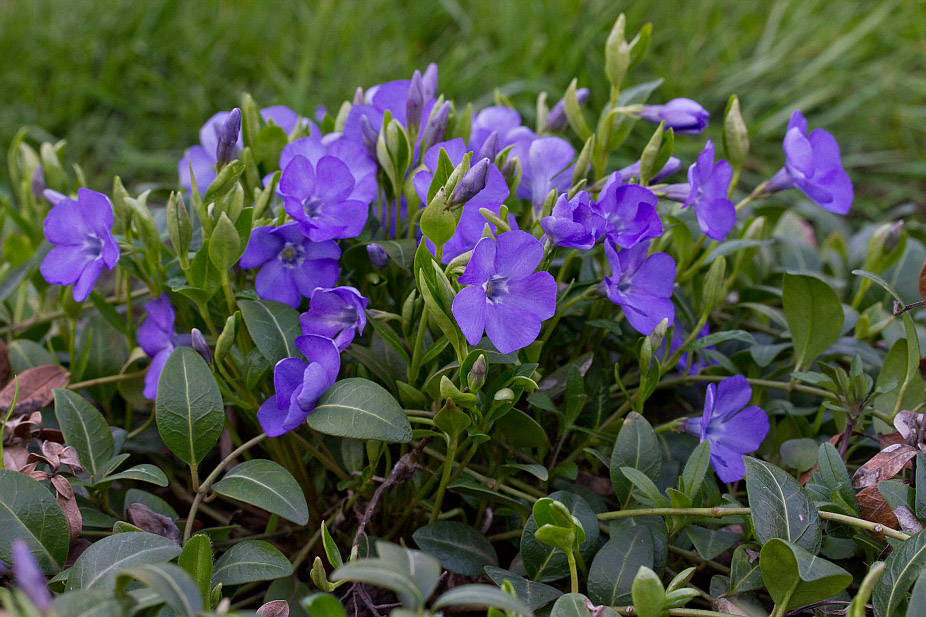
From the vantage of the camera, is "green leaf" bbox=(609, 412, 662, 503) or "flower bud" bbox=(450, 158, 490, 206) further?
"green leaf" bbox=(609, 412, 662, 503)

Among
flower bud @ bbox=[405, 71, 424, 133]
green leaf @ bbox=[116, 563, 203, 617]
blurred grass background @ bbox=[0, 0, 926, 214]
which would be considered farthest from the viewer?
blurred grass background @ bbox=[0, 0, 926, 214]

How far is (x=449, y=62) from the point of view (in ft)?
9.41

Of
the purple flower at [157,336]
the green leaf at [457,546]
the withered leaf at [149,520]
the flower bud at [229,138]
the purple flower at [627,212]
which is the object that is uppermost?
the flower bud at [229,138]

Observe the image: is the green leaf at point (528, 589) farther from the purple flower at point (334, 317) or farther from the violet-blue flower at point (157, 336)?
the violet-blue flower at point (157, 336)

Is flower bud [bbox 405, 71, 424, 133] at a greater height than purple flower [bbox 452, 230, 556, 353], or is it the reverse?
flower bud [bbox 405, 71, 424, 133]

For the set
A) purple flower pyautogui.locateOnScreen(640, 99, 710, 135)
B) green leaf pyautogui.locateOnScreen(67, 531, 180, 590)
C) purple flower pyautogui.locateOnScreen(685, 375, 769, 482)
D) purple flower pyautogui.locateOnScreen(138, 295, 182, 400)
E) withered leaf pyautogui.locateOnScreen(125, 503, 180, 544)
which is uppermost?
purple flower pyautogui.locateOnScreen(640, 99, 710, 135)

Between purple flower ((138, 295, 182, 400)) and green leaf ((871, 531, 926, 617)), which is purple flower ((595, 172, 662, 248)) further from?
purple flower ((138, 295, 182, 400))

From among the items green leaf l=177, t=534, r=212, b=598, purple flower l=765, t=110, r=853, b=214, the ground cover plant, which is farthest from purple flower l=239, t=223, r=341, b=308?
purple flower l=765, t=110, r=853, b=214

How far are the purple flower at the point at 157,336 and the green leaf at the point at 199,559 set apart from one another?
1.02 feet

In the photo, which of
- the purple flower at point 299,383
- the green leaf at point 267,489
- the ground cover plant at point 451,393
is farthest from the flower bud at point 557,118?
the green leaf at point 267,489

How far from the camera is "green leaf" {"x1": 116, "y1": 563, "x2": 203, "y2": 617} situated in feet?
2.11

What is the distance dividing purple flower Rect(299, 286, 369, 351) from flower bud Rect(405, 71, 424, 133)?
1.01ft

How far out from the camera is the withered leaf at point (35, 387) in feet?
3.80

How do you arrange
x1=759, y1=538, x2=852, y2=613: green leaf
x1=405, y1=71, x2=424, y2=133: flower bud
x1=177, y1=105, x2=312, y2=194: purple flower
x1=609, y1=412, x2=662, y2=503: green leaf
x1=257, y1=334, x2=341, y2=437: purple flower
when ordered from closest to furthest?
x1=759, y1=538, x2=852, y2=613: green leaf → x1=257, y1=334, x2=341, y2=437: purple flower → x1=609, y1=412, x2=662, y2=503: green leaf → x1=405, y1=71, x2=424, y2=133: flower bud → x1=177, y1=105, x2=312, y2=194: purple flower
